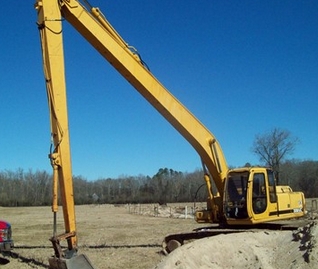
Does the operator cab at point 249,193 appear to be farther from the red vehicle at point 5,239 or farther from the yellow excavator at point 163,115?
the red vehicle at point 5,239

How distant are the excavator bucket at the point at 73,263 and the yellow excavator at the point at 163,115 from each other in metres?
0.02

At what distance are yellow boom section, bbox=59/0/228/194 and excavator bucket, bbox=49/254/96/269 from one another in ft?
17.2

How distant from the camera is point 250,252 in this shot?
30.3ft

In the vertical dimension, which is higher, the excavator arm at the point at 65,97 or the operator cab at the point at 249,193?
the excavator arm at the point at 65,97

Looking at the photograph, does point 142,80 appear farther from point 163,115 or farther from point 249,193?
point 249,193

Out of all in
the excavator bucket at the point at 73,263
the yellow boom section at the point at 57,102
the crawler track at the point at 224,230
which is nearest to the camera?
the excavator bucket at the point at 73,263

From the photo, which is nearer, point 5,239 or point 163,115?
point 5,239

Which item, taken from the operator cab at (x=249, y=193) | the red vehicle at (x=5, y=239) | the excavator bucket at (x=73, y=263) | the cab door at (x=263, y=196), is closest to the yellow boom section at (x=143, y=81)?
the operator cab at (x=249, y=193)

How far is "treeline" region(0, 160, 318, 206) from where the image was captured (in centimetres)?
7788

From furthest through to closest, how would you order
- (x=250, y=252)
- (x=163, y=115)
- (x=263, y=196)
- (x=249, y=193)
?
(x=163, y=115) < (x=263, y=196) < (x=249, y=193) < (x=250, y=252)

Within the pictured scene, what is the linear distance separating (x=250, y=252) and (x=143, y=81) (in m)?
5.61

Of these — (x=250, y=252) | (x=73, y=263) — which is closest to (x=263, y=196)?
(x=250, y=252)

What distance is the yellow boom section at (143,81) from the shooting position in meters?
11.5

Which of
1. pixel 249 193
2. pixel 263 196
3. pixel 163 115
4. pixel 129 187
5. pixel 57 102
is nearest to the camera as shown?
pixel 57 102
